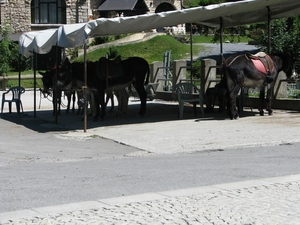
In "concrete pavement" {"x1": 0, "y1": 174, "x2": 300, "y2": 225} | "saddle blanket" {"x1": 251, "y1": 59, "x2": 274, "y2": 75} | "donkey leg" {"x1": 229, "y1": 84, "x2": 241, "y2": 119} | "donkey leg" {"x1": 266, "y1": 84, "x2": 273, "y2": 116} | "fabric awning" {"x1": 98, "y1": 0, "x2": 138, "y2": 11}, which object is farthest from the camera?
"fabric awning" {"x1": 98, "y1": 0, "x2": 138, "y2": 11}

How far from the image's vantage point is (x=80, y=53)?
164 ft

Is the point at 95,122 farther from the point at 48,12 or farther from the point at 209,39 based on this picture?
the point at 48,12

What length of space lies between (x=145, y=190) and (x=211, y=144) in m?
5.37

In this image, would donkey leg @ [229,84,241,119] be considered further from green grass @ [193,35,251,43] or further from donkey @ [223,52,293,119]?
green grass @ [193,35,251,43]

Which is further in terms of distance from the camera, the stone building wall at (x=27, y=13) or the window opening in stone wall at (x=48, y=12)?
the window opening in stone wall at (x=48, y=12)

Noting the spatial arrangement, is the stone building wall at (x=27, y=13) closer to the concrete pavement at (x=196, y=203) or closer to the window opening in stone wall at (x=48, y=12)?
the window opening in stone wall at (x=48, y=12)

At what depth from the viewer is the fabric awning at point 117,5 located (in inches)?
2346

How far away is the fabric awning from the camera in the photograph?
5958cm

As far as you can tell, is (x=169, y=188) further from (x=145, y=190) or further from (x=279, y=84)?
(x=279, y=84)

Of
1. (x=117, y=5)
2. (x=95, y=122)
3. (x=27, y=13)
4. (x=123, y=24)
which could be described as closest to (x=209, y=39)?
(x=117, y=5)

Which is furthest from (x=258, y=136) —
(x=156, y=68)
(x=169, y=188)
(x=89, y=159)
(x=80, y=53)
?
(x=80, y=53)

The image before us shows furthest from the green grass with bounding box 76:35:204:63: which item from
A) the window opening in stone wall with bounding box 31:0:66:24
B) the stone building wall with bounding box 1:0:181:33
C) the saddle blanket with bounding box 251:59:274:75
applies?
the saddle blanket with bounding box 251:59:274:75

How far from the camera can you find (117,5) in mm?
60188

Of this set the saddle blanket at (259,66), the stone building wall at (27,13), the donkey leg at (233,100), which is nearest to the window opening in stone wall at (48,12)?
the stone building wall at (27,13)
